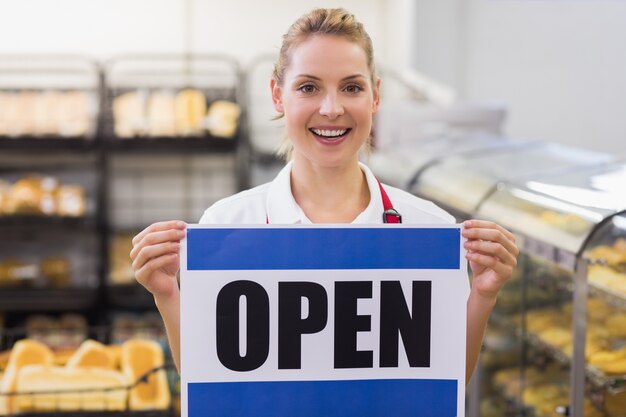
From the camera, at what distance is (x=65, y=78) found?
227 inches

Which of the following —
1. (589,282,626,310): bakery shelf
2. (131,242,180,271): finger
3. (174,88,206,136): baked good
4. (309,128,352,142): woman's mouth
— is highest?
(309,128,352,142): woman's mouth

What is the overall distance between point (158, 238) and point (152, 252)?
3cm

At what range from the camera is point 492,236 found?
1492 mm

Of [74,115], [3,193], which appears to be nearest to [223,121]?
[74,115]

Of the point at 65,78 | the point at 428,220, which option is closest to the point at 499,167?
the point at 428,220

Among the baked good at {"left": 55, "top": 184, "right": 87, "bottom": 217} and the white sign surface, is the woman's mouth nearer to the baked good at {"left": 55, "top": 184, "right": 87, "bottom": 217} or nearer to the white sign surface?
the white sign surface

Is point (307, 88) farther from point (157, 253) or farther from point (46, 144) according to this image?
point (46, 144)

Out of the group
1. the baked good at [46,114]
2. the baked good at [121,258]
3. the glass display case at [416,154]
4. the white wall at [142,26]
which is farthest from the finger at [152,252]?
the white wall at [142,26]

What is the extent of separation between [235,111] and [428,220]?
12.8ft

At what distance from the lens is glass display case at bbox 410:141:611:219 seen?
10.8 ft

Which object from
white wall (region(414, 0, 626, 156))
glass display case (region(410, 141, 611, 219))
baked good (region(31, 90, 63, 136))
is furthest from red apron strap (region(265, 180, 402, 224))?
baked good (region(31, 90, 63, 136))

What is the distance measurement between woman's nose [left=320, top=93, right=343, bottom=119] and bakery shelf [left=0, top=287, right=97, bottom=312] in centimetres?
403

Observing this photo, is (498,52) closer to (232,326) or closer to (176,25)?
(176,25)

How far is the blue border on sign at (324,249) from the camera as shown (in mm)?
1521
